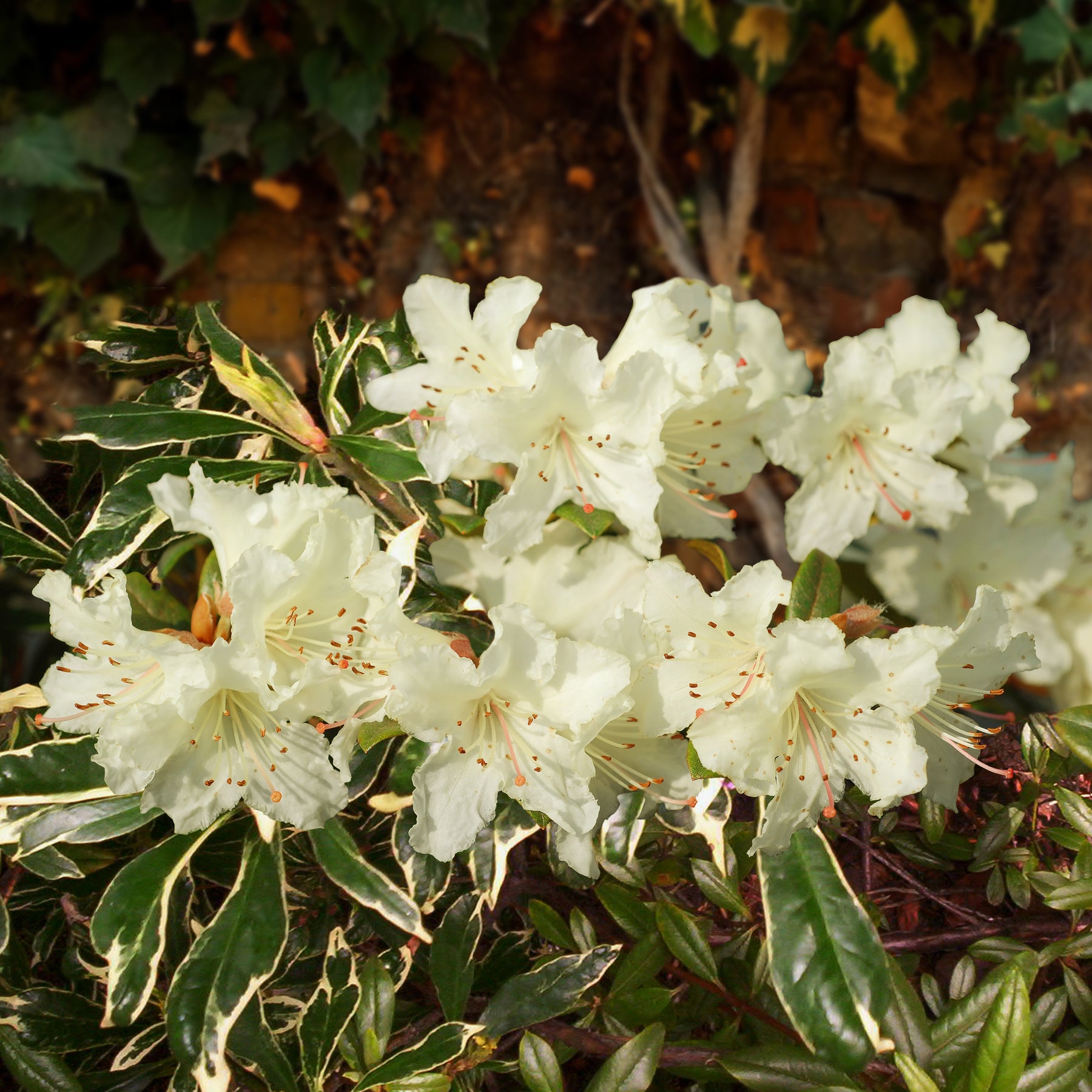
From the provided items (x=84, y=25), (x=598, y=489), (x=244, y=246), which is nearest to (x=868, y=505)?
(x=598, y=489)

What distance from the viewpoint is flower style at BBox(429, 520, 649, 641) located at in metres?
0.71

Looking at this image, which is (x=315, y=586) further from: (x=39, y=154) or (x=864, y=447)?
(x=39, y=154)

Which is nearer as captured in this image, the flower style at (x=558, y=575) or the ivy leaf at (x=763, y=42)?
the flower style at (x=558, y=575)

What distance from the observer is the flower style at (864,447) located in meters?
0.80

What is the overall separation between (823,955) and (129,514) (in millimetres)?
507

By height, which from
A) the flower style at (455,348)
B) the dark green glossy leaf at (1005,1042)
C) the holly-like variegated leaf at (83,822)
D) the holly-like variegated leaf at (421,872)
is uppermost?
the flower style at (455,348)

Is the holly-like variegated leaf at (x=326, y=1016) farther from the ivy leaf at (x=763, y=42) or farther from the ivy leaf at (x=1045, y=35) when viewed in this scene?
the ivy leaf at (x=1045, y=35)

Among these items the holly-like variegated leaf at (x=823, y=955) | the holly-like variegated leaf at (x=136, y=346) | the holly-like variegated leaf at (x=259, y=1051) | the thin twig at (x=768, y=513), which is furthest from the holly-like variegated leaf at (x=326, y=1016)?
the thin twig at (x=768, y=513)

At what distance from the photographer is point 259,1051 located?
608 millimetres

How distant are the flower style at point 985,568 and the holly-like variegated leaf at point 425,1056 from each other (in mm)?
610

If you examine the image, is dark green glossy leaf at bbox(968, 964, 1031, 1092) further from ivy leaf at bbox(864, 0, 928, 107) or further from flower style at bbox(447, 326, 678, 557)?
ivy leaf at bbox(864, 0, 928, 107)

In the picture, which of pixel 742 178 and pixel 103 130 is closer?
pixel 103 130

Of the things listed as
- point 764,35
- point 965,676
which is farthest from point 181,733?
point 764,35

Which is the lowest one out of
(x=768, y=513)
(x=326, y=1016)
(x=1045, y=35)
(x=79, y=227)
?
(x=768, y=513)
